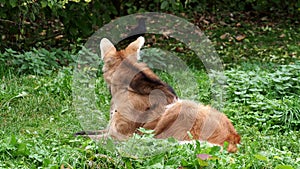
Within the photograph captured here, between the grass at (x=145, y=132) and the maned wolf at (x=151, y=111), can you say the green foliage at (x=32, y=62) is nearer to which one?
the grass at (x=145, y=132)

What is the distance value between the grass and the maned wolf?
31 centimetres

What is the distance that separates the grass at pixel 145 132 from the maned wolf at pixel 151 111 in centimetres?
31

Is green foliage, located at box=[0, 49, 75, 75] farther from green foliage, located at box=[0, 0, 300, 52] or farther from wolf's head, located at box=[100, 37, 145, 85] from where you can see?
wolf's head, located at box=[100, 37, 145, 85]

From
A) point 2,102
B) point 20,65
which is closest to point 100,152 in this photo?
point 2,102


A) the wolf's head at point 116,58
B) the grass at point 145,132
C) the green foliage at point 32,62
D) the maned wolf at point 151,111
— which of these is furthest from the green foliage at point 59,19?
the maned wolf at point 151,111

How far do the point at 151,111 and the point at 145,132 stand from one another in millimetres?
634

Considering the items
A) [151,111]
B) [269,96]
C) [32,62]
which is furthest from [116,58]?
[32,62]

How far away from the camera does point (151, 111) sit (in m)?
4.37

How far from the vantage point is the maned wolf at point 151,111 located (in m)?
4.22

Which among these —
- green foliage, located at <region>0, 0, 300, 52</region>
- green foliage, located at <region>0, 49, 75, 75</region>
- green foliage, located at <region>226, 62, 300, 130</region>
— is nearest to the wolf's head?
green foliage, located at <region>226, 62, 300, 130</region>

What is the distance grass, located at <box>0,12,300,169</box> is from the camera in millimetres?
3584

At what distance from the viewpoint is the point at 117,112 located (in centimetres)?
445

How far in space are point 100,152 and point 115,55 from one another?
109 cm

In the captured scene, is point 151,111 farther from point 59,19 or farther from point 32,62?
point 59,19
